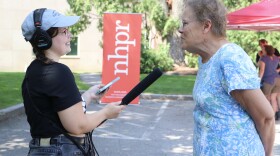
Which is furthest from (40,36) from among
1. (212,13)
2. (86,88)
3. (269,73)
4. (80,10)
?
(80,10)

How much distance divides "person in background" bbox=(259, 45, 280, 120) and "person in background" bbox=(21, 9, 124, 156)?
8.26 metres

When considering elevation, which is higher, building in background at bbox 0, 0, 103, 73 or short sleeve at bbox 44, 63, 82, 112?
short sleeve at bbox 44, 63, 82, 112

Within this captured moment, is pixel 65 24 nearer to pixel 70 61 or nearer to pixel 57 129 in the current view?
pixel 57 129

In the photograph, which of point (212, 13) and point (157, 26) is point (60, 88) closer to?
point (212, 13)

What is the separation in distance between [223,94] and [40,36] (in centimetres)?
100

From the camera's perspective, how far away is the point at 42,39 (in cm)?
263

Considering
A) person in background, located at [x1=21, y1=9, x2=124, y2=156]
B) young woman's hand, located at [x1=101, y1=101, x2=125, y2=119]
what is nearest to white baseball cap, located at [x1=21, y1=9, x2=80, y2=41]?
person in background, located at [x1=21, y1=9, x2=124, y2=156]

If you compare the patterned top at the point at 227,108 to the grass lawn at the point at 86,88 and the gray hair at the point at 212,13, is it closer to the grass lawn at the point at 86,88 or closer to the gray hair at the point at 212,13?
the gray hair at the point at 212,13

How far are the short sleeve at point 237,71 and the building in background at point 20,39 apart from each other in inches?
937

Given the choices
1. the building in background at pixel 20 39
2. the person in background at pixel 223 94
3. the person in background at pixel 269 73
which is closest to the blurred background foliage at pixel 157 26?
the building in background at pixel 20 39

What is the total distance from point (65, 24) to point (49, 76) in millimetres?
300

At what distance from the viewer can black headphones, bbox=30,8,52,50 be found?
104 inches

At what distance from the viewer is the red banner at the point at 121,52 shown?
11438 millimetres

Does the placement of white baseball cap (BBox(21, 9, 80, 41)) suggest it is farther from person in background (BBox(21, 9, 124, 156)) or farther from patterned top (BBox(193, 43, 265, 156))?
patterned top (BBox(193, 43, 265, 156))
